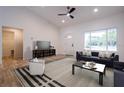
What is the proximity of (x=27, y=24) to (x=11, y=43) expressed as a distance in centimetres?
292

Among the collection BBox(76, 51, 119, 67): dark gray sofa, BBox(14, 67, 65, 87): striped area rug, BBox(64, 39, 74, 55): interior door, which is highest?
BBox(64, 39, 74, 55): interior door

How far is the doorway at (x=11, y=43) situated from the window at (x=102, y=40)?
522cm

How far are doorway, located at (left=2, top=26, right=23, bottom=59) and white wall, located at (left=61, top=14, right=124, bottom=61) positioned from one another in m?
4.09

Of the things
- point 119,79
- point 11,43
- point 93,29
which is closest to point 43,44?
point 11,43

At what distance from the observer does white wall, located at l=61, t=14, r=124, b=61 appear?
5641 millimetres

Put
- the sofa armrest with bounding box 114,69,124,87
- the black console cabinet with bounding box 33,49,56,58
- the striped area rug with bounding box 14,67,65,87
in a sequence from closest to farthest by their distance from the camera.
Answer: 1. the sofa armrest with bounding box 114,69,124,87
2. the striped area rug with bounding box 14,67,65,87
3. the black console cabinet with bounding box 33,49,56,58

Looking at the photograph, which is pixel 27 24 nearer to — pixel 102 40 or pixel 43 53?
pixel 43 53

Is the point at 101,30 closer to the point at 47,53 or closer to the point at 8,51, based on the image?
the point at 47,53

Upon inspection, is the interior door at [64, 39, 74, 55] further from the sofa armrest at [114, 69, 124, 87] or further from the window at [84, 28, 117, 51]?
the sofa armrest at [114, 69, 124, 87]

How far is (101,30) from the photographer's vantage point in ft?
22.0

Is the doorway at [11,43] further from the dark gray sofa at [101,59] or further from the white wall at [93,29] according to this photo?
the dark gray sofa at [101,59]

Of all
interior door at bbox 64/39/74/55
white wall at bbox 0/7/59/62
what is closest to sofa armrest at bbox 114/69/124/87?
white wall at bbox 0/7/59/62

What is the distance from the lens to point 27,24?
667 cm
